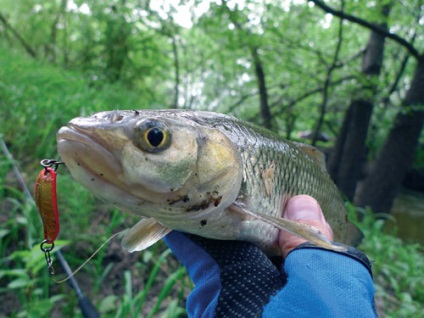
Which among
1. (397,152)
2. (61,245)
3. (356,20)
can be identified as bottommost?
(397,152)

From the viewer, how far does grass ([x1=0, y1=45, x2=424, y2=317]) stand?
1909mm

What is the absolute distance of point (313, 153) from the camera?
1.95 metres

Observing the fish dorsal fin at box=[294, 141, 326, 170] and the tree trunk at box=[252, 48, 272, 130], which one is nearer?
the fish dorsal fin at box=[294, 141, 326, 170]

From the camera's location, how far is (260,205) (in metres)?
1.33

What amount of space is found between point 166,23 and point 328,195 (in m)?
5.76

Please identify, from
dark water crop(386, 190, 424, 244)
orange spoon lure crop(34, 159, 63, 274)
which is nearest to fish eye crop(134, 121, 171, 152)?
orange spoon lure crop(34, 159, 63, 274)

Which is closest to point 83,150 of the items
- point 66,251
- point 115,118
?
point 115,118

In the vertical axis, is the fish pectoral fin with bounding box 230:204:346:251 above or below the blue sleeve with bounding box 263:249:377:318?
above

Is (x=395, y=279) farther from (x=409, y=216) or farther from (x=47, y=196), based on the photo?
(x=409, y=216)

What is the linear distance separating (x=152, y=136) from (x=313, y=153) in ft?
4.06

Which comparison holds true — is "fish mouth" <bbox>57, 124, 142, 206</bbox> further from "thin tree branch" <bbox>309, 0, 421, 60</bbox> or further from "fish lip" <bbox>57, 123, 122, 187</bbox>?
"thin tree branch" <bbox>309, 0, 421, 60</bbox>

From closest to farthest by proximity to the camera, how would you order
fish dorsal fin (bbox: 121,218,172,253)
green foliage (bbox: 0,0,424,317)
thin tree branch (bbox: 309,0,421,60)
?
fish dorsal fin (bbox: 121,218,172,253), green foliage (bbox: 0,0,424,317), thin tree branch (bbox: 309,0,421,60)

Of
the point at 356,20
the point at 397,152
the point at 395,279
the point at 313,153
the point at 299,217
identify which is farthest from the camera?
the point at 397,152

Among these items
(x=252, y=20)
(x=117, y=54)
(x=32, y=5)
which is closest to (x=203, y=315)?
(x=252, y=20)
